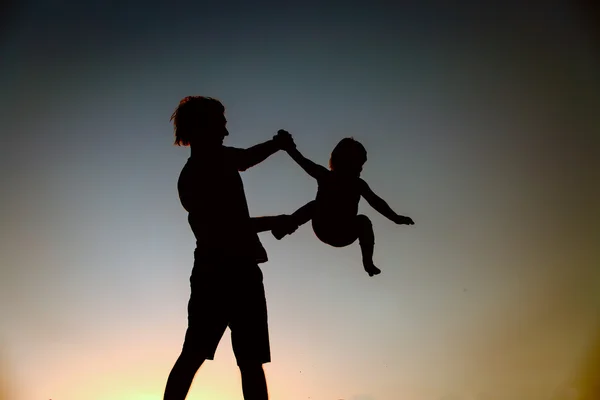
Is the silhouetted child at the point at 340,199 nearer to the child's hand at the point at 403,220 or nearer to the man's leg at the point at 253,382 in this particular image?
the child's hand at the point at 403,220

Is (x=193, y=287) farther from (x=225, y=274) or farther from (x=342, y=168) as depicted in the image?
(x=342, y=168)

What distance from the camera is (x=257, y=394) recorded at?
387cm

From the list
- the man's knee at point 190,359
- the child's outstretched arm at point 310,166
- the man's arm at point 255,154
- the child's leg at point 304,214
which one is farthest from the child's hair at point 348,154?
the man's knee at point 190,359

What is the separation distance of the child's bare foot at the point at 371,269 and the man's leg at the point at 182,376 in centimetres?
233

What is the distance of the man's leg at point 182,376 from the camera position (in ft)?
12.2

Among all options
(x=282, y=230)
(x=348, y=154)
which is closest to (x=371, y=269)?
(x=282, y=230)

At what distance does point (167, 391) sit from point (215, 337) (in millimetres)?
494

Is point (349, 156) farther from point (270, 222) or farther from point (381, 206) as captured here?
point (270, 222)

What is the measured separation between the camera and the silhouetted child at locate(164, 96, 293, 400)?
153 inches

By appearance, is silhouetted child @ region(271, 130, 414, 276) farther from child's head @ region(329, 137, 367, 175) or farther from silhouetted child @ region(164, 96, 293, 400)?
silhouetted child @ region(164, 96, 293, 400)

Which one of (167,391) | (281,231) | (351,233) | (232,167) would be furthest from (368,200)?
(167,391)

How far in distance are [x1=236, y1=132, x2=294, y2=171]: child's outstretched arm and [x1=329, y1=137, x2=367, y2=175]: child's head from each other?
29.3 inches

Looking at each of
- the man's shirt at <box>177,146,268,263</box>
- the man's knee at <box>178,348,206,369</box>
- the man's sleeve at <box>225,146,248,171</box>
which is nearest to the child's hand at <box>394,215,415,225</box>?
the man's shirt at <box>177,146,268,263</box>

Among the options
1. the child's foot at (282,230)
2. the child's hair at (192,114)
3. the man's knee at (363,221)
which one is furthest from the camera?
the man's knee at (363,221)
